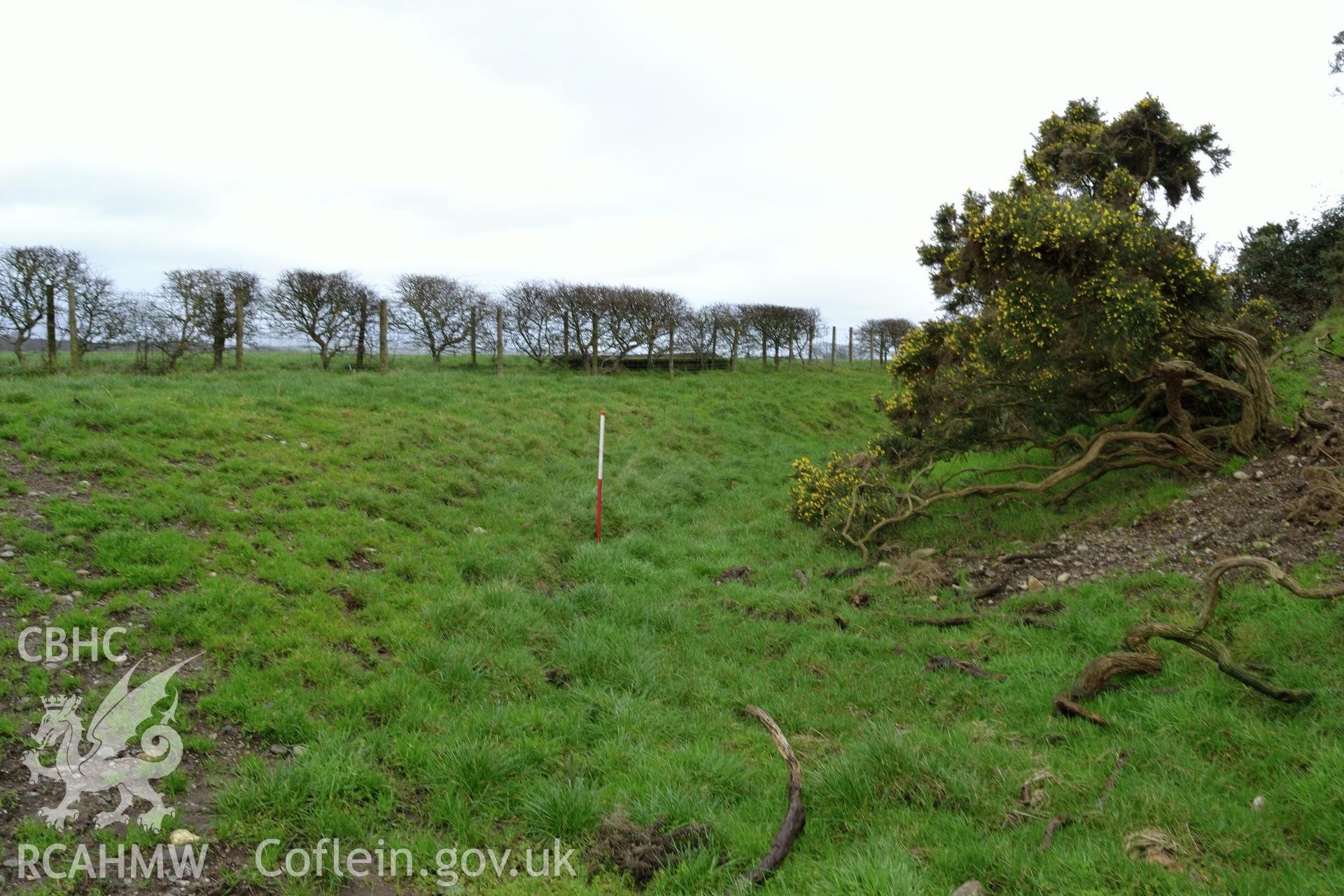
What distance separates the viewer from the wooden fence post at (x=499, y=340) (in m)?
20.4

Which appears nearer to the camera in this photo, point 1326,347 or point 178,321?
point 1326,347

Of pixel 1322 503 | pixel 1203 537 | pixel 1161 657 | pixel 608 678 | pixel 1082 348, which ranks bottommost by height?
pixel 608 678

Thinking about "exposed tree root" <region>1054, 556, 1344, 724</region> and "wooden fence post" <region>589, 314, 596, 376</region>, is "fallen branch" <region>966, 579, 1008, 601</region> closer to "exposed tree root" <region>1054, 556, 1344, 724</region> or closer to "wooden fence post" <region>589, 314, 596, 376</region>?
"exposed tree root" <region>1054, 556, 1344, 724</region>

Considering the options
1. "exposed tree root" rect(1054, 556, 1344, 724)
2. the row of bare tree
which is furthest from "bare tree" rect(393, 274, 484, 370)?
"exposed tree root" rect(1054, 556, 1344, 724)

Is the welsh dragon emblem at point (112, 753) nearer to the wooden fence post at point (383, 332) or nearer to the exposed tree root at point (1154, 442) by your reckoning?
the exposed tree root at point (1154, 442)

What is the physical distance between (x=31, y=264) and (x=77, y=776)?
60.4 feet

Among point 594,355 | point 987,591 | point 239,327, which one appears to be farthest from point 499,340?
point 987,591

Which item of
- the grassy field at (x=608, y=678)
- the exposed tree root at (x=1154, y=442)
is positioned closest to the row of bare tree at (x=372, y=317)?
the grassy field at (x=608, y=678)

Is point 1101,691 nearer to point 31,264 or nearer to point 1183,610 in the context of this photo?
Answer: point 1183,610

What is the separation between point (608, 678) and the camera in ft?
18.0

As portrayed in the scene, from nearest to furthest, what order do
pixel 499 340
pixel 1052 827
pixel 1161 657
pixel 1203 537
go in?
pixel 1052 827, pixel 1161 657, pixel 1203 537, pixel 499 340

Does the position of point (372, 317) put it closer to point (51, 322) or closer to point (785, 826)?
point (51, 322)

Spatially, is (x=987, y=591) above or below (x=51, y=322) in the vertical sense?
below

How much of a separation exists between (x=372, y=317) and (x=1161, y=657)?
19673mm
